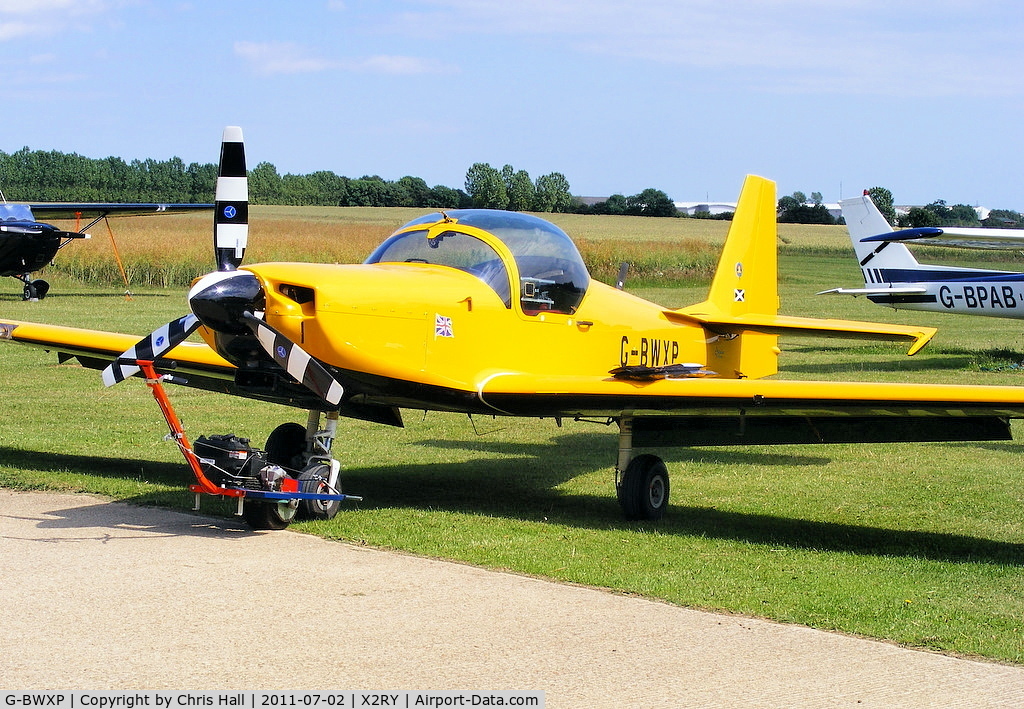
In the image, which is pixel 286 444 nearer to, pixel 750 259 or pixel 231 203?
pixel 231 203

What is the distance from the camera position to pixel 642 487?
29.0 ft

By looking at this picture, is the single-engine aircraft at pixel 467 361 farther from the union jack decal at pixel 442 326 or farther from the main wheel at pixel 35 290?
the main wheel at pixel 35 290

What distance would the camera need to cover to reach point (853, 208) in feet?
83.8

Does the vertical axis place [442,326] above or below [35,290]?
above

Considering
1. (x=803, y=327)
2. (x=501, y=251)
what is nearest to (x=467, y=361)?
(x=501, y=251)

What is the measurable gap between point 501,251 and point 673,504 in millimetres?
2798

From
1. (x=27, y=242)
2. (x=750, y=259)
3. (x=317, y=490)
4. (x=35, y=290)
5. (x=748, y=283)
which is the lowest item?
(x=317, y=490)

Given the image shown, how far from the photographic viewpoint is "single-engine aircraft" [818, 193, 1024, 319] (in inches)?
871

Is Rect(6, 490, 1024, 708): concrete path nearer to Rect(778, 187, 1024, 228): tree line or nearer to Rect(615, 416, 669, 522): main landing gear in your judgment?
Rect(615, 416, 669, 522): main landing gear

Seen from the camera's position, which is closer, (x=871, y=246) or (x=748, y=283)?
(x=748, y=283)

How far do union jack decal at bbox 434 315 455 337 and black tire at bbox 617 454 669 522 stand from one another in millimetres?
1897

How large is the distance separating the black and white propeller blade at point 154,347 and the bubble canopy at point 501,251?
175 centimetres

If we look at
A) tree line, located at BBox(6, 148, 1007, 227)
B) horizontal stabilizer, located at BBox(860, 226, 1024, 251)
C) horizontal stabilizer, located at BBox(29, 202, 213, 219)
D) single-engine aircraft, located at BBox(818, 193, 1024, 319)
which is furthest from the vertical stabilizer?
tree line, located at BBox(6, 148, 1007, 227)

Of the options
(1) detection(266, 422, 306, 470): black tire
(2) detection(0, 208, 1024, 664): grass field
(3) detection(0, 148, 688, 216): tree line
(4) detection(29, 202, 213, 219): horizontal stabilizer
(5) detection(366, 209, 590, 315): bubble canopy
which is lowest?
(2) detection(0, 208, 1024, 664): grass field
